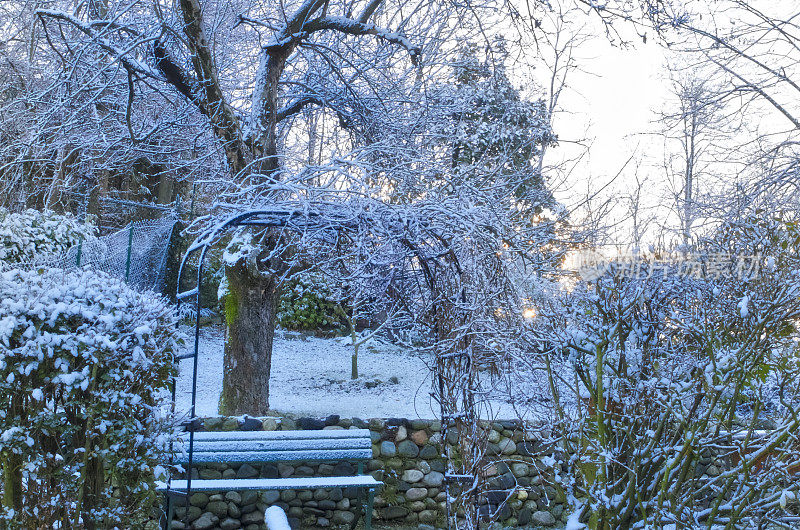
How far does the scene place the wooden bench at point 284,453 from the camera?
17.2 ft

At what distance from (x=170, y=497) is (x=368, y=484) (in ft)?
4.79

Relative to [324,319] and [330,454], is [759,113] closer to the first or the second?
[330,454]

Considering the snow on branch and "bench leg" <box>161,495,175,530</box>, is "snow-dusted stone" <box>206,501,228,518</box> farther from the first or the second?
the snow on branch

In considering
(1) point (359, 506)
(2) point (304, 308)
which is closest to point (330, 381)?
(2) point (304, 308)

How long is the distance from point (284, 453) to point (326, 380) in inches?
161

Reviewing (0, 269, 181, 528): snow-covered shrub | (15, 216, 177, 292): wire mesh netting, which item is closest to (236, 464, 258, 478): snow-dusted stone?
(0, 269, 181, 528): snow-covered shrub

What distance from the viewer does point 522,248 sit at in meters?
4.10

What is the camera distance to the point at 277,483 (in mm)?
5305

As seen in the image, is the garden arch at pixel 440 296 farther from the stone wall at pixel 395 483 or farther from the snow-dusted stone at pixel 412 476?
the snow-dusted stone at pixel 412 476

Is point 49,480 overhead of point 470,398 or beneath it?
beneath

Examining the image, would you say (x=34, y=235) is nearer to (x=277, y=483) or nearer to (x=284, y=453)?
(x=284, y=453)

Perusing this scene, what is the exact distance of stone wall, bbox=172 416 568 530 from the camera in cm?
555

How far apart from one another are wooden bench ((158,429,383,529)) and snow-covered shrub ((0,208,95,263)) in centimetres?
413

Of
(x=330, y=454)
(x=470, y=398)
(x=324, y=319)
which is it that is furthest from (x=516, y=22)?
(x=324, y=319)
